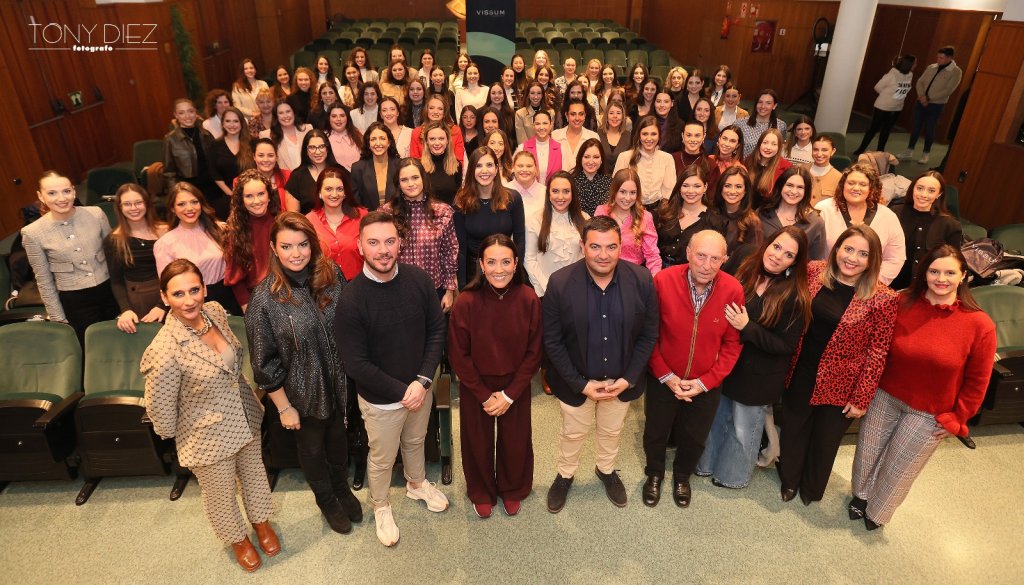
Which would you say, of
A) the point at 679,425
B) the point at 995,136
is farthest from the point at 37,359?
the point at 995,136

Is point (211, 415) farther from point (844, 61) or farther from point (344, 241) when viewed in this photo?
point (844, 61)

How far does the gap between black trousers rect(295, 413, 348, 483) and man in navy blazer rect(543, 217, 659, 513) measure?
114 centimetres

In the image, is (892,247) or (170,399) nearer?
(170,399)

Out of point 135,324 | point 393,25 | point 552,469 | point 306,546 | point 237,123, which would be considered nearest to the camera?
point 306,546

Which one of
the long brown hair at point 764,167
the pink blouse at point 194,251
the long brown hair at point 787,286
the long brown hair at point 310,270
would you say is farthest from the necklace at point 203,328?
the long brown hair at point 764,167

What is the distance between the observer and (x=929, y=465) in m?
3.56

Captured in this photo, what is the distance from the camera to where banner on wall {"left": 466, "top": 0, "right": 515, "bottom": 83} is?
8062 millimetres

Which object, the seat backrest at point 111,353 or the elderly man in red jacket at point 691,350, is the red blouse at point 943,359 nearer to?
the elderly man in red jacket at point 691,350

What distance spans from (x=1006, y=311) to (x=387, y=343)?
3.95 metres

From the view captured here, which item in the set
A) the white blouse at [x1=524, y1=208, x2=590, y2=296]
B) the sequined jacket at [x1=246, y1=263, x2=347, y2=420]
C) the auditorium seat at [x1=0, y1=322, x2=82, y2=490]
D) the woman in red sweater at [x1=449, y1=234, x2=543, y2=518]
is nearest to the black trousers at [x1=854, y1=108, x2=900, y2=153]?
the white blouse at [x1=524, y1=208, x2=590, y2=296]

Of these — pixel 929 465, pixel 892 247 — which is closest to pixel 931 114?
pixel 892 247

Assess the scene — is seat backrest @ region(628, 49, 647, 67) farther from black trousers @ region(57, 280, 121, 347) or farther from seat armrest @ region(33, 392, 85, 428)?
seat armrest @ region(33, 392, 85, 428)

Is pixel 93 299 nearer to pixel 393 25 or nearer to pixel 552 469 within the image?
pixel 552 469

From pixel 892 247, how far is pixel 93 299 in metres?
5.13
